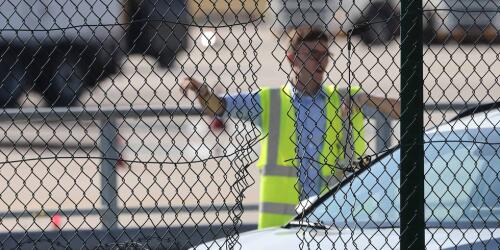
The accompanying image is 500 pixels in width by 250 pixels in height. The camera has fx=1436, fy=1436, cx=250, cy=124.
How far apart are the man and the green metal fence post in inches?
47.7

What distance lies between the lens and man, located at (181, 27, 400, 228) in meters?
7.42

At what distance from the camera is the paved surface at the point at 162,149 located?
23.5 feet

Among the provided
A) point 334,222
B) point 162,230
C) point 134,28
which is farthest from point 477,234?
point 134,28

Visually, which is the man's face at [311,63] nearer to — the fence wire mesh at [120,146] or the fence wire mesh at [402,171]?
the fence wire mesh at [402,171]

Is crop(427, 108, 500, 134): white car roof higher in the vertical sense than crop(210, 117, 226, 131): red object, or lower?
lower

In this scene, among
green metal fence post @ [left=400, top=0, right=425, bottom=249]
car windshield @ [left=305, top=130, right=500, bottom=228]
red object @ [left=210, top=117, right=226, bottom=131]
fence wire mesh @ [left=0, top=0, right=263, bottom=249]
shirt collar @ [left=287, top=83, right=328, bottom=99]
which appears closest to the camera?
green metal fence post @ [left=400, top=0, right=425, bottom=249]

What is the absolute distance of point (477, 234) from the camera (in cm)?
623

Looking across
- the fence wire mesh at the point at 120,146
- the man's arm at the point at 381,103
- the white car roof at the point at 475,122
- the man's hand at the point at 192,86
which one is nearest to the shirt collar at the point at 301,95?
the man's arm at the point at 381,103

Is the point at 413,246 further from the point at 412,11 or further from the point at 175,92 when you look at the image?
the point at 175,92

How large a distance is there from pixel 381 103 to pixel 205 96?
957 mm

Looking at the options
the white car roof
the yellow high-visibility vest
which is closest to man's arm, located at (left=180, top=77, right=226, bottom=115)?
the yellow high-visibility vest

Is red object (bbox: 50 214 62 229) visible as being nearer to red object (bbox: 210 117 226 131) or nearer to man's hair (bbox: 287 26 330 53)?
red object (bbox: 210 117 226 131)

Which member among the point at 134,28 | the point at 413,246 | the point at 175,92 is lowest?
the point at 413,246

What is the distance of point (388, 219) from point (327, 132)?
1110mm
